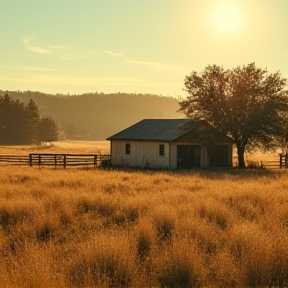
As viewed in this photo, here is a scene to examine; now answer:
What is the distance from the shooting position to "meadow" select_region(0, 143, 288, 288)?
7488 millimetres

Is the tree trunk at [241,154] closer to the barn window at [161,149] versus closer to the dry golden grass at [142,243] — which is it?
the barn window at [161,149]

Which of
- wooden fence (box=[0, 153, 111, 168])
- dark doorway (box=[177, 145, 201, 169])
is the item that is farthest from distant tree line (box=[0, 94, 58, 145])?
dark doorway (box=[177, 145, 201, 169])

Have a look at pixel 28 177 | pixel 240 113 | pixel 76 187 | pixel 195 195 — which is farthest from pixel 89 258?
pixel 240 113

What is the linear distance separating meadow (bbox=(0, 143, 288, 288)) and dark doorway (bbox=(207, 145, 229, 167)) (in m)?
27.7

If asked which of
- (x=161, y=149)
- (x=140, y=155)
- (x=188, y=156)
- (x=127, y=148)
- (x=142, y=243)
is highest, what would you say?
(x=127, y=148)

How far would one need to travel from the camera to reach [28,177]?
2458 cm

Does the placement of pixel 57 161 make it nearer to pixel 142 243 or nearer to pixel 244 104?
pixel 244 104

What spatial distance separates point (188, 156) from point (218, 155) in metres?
4.00

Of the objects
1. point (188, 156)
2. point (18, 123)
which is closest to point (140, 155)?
point (188, 156)

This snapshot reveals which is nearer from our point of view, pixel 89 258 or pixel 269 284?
pixel 269 284

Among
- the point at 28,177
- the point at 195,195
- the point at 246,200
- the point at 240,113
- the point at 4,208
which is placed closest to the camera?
the point at 4,208

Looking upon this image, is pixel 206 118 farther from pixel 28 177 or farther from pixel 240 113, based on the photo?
pixel 28 177

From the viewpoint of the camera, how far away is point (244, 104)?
39.6 meters

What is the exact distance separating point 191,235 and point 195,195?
6.76 meters
